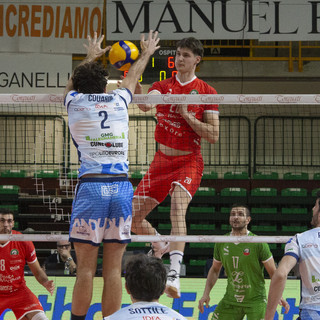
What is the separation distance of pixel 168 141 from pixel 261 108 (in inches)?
381

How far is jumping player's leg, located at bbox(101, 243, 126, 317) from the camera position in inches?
225

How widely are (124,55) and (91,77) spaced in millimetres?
853

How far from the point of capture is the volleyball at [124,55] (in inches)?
261

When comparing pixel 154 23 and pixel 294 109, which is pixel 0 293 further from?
pixel 294 109

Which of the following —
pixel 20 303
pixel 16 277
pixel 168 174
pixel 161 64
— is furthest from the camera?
pixel 161 64

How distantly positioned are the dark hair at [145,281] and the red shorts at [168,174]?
8.38ft

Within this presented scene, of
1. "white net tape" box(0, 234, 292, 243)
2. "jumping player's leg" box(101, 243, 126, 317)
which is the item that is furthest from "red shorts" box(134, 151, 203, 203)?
"jumping player's leg" box(101, 243, 126, 317)

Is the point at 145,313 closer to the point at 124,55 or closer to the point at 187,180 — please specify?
the point at 187,180

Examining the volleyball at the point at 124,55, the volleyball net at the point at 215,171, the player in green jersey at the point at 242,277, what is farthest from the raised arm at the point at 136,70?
the volleyball net at the point at 215,171

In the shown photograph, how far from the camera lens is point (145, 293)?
435 centimetres

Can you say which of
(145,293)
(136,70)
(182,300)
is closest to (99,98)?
(136,70)

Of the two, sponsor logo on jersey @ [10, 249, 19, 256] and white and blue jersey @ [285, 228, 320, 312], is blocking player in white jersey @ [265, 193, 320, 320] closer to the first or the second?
white and blue jersey @ [285, 228, 320, 312]

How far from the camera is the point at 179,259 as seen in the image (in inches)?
267

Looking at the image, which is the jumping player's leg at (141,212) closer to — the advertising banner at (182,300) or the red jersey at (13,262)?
the red jersey at (13,262)
